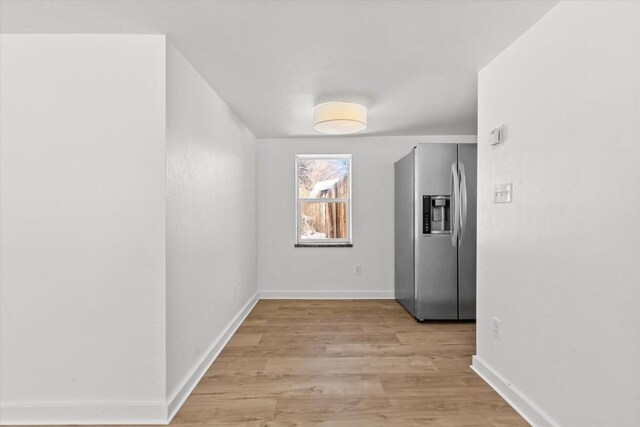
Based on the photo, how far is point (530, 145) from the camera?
191cm

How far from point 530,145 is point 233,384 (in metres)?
2.38

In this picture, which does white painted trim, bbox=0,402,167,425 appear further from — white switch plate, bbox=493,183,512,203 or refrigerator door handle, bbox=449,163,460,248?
refrigerator door handle, bbox=449,163,460,248

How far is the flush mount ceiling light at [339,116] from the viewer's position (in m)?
3.07

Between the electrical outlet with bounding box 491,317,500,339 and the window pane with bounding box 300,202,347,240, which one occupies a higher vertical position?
the window pane with bounding box 300,202,347,240

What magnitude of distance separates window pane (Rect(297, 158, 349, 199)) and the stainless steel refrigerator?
53.4 inches

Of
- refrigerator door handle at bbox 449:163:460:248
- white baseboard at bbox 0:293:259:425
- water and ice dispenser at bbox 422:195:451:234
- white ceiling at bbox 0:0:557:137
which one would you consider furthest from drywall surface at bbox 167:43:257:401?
refrigerator door handle at bbox 449:163:460:248

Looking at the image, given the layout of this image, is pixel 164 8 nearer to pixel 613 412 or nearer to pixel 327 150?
pixel 613 412

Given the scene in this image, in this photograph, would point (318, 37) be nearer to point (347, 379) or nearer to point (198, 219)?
point (198, 219)

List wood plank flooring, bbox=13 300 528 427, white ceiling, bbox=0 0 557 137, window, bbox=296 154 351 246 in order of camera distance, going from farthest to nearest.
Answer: window, bbox=296 154 351 246 → wood plank flooring, bbox=13 300 528 427 → white ceiling, bbox=0 0 557 137

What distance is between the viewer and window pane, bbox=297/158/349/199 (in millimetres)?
4891

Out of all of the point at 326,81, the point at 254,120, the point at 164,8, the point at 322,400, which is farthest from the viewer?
the point at 254,120

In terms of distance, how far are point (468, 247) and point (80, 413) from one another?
3493 mm

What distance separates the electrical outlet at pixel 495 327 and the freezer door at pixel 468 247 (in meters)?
1.41

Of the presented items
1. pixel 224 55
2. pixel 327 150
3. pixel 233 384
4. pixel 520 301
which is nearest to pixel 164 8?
pixel 224 55
